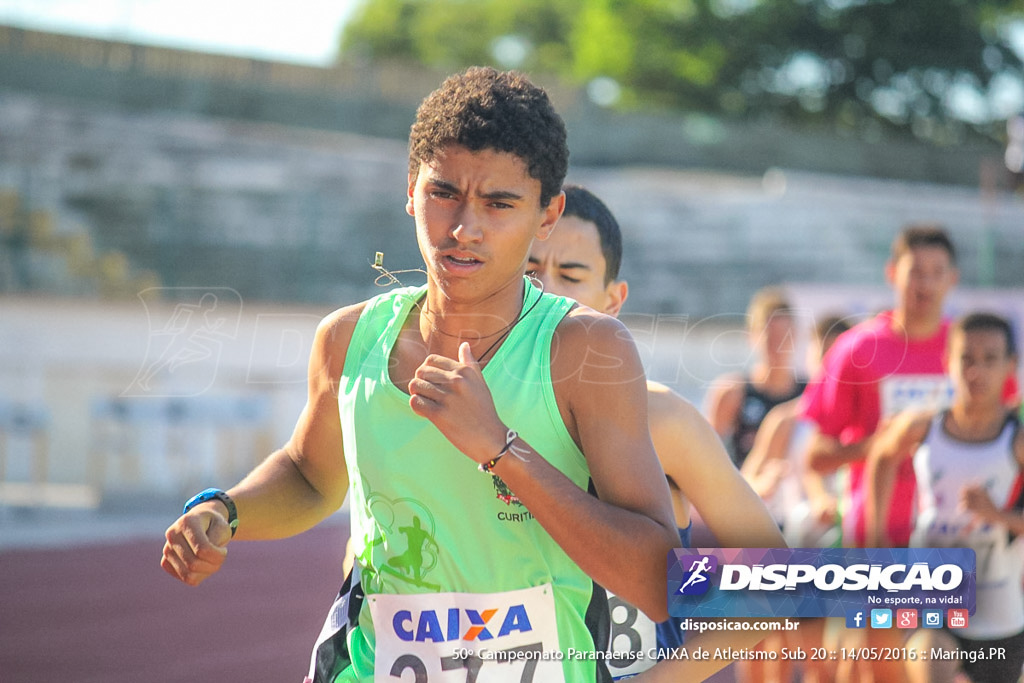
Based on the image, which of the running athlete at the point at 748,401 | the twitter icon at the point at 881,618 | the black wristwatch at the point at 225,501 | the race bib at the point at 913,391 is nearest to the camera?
the black wristwatch at the point at 225,501

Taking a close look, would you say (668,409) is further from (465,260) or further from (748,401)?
(748,401)

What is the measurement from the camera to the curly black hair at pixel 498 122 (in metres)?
2.19

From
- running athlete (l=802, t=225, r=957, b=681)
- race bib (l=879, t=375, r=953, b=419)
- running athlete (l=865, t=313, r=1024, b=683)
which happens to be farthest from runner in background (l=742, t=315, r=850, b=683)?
running athlete (l=865, t=313, r=1024, b=683)

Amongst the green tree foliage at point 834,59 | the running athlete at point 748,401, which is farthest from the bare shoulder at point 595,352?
the green tree foliage at point 834,59

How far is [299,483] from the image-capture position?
263 centimetres

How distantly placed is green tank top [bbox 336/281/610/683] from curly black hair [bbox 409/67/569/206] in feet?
0.99

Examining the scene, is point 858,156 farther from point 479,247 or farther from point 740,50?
point 479,247

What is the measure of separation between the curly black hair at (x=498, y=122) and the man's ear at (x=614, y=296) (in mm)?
1156

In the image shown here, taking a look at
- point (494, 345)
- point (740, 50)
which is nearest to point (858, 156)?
A: point (740, 50)

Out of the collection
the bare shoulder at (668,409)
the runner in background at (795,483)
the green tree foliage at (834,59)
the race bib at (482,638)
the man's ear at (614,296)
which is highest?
the green tree foliage at (834,59)

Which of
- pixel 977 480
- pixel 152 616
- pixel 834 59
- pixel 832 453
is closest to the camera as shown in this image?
pixel 977 480

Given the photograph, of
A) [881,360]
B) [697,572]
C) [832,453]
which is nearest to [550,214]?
[697,572]

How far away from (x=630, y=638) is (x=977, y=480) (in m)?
2.20

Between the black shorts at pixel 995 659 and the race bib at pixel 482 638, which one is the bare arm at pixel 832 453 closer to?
the black shorts at pixel 995 659
